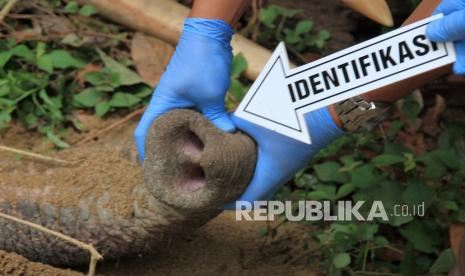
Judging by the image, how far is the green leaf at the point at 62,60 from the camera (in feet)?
8.84

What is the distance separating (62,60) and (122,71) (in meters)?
0.22

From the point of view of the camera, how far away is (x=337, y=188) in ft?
7.79

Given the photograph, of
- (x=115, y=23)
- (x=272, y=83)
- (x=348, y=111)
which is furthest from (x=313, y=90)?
(x=115, y=23)

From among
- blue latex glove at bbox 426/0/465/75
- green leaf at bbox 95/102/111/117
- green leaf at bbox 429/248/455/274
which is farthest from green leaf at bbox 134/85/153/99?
blue latex glove at bbox 426/0/465/75

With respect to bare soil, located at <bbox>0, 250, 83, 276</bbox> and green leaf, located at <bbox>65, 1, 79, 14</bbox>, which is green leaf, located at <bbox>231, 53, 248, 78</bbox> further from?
bare soil, located at <bbox>0, 250, 83, 276</bbox>

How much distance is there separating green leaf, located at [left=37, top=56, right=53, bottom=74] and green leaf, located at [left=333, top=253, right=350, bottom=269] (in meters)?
1.30

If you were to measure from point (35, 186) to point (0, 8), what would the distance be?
3.64 ft

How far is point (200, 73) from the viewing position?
1.76 metres

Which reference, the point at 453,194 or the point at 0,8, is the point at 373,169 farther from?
the point at 0,8

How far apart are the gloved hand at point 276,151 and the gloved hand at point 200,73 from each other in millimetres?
94

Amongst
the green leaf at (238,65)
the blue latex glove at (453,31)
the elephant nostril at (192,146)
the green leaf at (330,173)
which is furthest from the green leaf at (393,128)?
the blue latex glove at (453,31)

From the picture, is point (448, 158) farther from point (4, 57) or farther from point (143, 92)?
point (4, 57)

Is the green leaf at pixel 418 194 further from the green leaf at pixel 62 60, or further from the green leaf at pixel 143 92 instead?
the green leaf at pixel 62 60

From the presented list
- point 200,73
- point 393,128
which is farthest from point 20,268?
point 393,128
